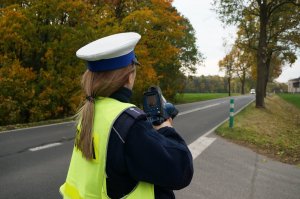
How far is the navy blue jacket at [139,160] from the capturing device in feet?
5.70

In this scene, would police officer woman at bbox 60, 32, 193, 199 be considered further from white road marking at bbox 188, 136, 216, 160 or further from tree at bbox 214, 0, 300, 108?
tree at bbox 214, 0, 300, 108

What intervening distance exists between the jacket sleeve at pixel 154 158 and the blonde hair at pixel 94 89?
237 millimetres

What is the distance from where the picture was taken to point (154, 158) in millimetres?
1766

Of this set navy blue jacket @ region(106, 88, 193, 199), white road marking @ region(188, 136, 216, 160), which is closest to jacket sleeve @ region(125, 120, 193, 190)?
navy blue jacket @ region(106, 88, 193, 199)

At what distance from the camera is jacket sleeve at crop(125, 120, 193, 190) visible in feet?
5.71

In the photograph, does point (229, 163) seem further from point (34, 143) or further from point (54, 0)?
point (54, 0)

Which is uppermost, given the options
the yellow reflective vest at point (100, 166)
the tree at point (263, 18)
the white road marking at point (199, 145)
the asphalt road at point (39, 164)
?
the tree at point (263, 18)

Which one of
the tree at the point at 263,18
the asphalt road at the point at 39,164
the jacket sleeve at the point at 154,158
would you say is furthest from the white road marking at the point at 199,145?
the tree at the point at 263,18

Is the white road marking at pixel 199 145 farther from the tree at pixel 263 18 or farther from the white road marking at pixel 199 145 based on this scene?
the tree at pixel 263 18

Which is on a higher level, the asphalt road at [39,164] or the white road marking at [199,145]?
the asphalt road at [39,164]

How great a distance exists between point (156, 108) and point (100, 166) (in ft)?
1.81

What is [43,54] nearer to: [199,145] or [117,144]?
[199,145]

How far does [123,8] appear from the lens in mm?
27625

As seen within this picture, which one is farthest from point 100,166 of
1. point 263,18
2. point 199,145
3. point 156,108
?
point 263,18
